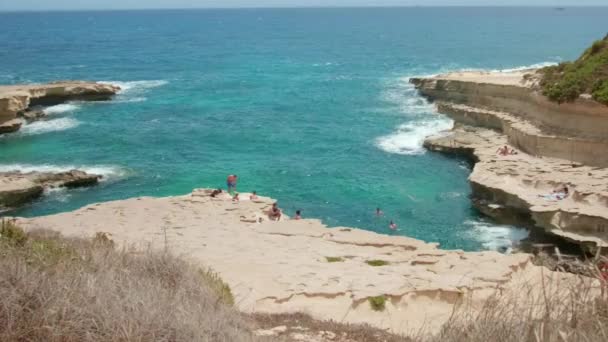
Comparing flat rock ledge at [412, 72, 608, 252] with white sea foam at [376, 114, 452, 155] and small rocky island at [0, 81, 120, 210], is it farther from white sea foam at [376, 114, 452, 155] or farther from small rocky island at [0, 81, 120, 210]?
small rocky island at [0, 81, 120, 210]

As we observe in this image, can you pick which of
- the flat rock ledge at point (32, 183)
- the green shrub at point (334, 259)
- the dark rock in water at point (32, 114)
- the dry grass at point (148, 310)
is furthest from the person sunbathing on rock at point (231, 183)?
the dark rock in water at point (32, 114)

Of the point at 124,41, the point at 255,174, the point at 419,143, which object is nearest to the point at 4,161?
the point at 255,174

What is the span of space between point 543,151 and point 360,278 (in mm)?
20188

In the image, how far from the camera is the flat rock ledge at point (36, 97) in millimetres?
47375

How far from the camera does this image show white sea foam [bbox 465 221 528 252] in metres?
25.9

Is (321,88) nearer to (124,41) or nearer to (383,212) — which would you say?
(383,212)

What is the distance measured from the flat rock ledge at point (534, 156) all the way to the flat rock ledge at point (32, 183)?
21940 millimetres

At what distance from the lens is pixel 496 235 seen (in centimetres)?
2700

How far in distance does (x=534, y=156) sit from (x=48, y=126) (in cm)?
3662

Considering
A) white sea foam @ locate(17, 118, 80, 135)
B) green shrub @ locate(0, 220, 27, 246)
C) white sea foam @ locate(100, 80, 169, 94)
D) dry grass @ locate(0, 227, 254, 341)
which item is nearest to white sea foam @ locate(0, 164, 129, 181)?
white sea foam @ locate(17, 118, 80, 135)

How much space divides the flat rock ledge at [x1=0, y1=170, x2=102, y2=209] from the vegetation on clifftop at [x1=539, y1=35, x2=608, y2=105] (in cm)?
2692

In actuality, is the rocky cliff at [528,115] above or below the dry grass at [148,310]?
below

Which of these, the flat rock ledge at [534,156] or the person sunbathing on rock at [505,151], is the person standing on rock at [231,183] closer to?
the flat rock ledge at [534,156]

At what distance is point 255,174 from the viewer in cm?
3606
